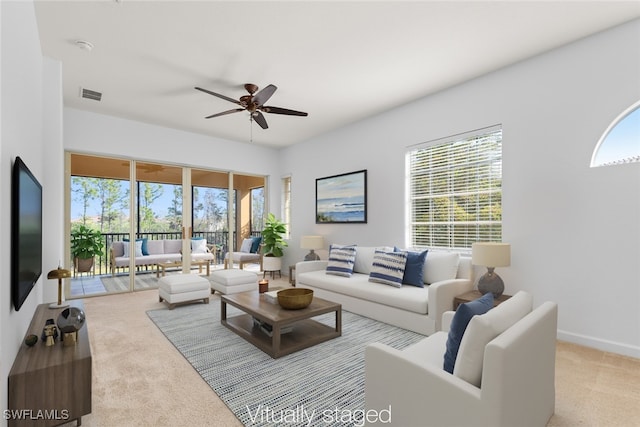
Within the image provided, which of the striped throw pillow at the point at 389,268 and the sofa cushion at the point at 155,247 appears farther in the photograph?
the sofa cushion at the point at 155,247

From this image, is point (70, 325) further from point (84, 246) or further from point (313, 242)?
point (313, 242)

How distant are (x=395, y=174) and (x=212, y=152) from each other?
370cm

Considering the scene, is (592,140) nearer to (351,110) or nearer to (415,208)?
(415,208)

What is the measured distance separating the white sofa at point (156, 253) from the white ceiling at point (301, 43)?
97.4 inches

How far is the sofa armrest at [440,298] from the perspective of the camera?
9.72 feet

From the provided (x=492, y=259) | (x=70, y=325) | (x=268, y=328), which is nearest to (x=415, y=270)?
(x=492, y=259)

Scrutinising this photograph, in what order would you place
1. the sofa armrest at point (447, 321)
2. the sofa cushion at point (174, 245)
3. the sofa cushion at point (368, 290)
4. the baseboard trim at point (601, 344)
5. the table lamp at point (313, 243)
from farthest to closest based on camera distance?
the sofa cushion at point (174, 245)
the table lamp at point (313, 243)
the sofa cushion at point (368, 290)
the baseboard trim at point (601, 344)
the sofa armrest at point (447, 321)

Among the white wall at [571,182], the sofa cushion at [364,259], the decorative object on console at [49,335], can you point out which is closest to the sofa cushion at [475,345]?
the white wall at [571,182]

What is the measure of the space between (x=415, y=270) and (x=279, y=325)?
1840mm

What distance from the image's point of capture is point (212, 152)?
20.0ft

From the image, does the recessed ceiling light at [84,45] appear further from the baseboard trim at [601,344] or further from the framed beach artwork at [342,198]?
the baseboard trim at [601,344]

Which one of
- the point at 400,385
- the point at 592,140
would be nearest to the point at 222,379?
the point at 400,385

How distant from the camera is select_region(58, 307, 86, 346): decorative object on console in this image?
1.88 meters

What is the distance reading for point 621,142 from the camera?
2705 millimetres
